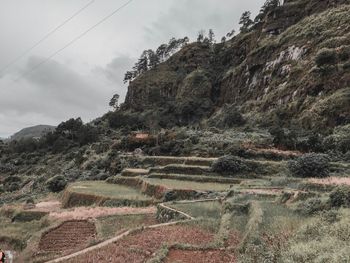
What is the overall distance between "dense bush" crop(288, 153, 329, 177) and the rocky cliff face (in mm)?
19528

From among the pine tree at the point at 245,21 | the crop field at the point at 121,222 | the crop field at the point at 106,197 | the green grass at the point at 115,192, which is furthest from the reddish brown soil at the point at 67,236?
the pine tree at the point at 245,21

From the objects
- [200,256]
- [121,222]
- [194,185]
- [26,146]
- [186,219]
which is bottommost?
[200,256]

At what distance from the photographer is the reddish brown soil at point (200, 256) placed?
Result: 17.5 metres

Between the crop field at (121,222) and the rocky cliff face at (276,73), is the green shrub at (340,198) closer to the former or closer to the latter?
the crop field at (121,222)

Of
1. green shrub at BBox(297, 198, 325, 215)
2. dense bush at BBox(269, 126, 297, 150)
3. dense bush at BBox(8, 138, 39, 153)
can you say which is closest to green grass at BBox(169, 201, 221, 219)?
green shrub at BBox(297, 198, 325, 215)

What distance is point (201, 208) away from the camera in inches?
1125

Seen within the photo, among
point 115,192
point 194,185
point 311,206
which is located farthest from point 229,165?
point 311,206

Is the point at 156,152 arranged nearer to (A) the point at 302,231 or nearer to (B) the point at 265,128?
(B) the point at 265,128

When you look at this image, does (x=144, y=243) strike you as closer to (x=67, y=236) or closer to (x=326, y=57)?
(x=67, y=236)

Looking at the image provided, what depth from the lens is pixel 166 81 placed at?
131 meters

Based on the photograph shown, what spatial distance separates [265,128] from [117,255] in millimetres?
50095

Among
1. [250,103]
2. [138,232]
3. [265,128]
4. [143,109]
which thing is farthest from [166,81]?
[138,232]

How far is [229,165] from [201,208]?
1525cm

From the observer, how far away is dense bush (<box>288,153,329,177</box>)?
3738 centimetres
